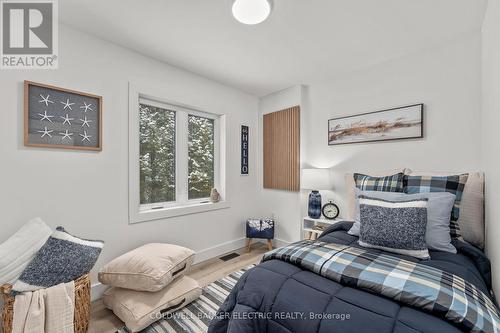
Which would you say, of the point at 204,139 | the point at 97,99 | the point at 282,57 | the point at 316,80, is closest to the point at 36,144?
the point at 97,99

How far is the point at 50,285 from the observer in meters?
1.44

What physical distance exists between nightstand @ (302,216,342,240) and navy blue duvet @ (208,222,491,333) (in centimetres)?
130

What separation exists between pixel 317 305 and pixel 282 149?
258cm

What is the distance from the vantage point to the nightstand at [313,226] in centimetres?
276

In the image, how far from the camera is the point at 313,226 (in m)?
2.97

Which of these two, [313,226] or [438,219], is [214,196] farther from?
[438,219]

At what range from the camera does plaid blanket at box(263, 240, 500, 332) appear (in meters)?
0.84

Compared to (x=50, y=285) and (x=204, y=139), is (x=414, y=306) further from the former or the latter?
(x=204, y=139)

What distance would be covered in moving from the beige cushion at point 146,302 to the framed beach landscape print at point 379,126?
240 cm

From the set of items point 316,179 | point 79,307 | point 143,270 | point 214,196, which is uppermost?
point 316,179

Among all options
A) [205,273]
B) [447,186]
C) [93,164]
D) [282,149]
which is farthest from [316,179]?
[93,164]

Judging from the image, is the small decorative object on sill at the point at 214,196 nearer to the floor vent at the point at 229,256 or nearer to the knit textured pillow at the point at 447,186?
the floor vent at the point at 229,256

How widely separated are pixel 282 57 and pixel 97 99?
6.23ft

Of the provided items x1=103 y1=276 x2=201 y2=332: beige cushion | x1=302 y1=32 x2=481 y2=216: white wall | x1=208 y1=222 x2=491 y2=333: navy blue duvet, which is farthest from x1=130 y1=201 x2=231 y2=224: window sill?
x1=302 y1=32 x2=481 y2=216: white wall
